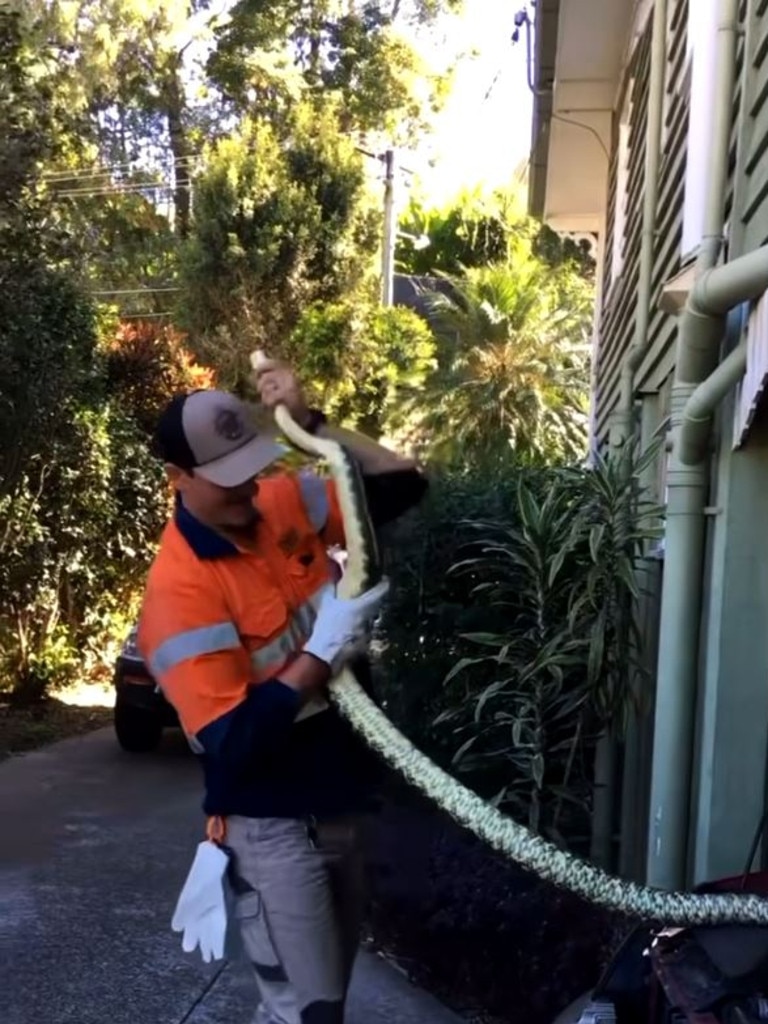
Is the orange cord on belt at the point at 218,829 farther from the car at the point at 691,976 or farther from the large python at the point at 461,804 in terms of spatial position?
the car at the point at 691,976

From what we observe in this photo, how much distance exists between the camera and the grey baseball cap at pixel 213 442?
9.18 ft

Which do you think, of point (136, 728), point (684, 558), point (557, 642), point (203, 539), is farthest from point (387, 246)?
point (203, 539)

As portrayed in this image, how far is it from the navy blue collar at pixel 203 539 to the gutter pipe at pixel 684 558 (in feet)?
5.62

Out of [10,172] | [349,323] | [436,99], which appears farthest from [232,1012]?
[436,99]

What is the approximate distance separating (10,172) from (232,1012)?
20.3ft

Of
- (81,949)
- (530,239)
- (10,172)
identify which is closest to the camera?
(81,949)

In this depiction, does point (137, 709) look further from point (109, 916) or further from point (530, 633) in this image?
point (530, 633)

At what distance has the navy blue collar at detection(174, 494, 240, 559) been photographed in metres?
2.79

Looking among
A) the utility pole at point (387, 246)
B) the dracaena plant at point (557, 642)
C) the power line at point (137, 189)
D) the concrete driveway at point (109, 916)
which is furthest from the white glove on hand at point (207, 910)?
the power line at point (137, 189)

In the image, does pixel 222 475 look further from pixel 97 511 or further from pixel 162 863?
pixel 97 511

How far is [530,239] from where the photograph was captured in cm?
2700

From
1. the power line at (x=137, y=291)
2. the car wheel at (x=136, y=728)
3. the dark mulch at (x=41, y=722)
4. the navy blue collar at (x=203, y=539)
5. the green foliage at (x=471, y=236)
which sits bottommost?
the dark mulch at (x=41, y=722)

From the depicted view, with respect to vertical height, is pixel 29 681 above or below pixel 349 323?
below

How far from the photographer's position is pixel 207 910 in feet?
9.33
